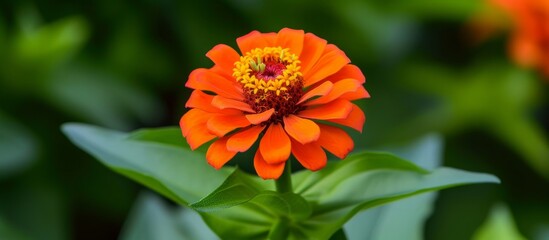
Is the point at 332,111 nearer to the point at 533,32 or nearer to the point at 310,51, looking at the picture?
the point at 310,51

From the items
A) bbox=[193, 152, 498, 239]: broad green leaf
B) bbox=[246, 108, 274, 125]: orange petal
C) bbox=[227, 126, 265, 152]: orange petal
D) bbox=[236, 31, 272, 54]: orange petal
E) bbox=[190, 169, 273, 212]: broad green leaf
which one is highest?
bbox=[236, 31, 272, 54]: orange petal

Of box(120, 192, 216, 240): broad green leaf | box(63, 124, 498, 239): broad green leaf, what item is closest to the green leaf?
box(63, 124, 498, 239): broad green leaf

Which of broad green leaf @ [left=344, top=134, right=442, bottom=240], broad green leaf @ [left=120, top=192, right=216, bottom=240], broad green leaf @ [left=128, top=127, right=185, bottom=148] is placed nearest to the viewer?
broad green leaf @ [left=128, top=127, right=185, bottom=148]

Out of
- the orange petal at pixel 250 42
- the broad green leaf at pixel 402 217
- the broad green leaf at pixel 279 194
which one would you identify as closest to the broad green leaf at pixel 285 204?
the broad green leaf at pixel 279 194

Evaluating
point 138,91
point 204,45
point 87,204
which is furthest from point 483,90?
point 87,204

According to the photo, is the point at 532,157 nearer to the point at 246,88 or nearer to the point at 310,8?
the point at 310,8

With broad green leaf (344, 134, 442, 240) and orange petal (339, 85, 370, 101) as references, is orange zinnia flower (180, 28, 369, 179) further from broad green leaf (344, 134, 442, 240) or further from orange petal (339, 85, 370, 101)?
broad green leaf (344, 134, 442, 240)

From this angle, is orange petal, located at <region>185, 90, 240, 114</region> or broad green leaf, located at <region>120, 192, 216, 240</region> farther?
broad green leaf, located at <region>120, 192, 216, 240</region>

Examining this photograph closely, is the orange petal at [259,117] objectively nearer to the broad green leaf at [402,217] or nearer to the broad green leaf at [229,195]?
the broad green leaf at [229,195]
